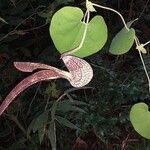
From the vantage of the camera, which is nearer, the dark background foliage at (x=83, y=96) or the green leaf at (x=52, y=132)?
the green leaf at (x=52, y=132)

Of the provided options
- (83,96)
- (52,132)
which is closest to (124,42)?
(52,132)

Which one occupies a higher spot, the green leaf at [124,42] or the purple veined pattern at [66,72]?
the purple veined pattern at [66,72]

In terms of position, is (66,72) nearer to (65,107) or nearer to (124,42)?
(124,42)

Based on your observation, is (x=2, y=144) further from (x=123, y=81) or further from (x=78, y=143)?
(x=123, y=81)

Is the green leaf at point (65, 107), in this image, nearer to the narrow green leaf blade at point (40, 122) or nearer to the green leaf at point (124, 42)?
the narrow green leaf blade at point (40, 122)

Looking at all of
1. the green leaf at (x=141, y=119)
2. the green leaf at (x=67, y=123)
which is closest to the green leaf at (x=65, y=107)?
the green leaf at (x=67, y=123)
